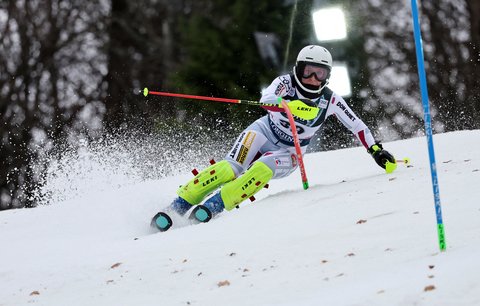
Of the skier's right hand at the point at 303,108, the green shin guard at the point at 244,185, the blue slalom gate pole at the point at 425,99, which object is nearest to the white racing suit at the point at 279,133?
the skier's right hand at the point at 303,108

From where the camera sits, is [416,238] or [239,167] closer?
[416,238]

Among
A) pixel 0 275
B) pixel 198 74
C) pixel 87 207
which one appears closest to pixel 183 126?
pixel 198 74

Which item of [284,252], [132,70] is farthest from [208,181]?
[132,70]

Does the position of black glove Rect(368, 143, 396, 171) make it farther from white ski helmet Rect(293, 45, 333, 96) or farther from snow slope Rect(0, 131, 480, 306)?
white ski helmet Rect(293, 45, 333, 96)

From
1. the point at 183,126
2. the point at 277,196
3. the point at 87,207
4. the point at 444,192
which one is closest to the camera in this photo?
the point at 444,192

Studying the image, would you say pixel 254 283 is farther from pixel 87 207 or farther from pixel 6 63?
pixel 6 63

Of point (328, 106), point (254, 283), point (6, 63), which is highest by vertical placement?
point (6, 63)

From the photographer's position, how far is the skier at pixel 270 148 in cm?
754

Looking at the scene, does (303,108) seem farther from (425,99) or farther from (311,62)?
(425,99)

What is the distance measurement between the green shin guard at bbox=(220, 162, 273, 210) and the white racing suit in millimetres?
311

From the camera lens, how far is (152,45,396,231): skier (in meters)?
7.54

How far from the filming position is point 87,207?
905 centimetres

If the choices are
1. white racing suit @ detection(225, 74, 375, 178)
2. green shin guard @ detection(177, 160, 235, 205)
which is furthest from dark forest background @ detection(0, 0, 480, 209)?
green shin guard @ detection(177, 160, 235, 205)

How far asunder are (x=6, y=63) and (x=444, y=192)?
1490cm
